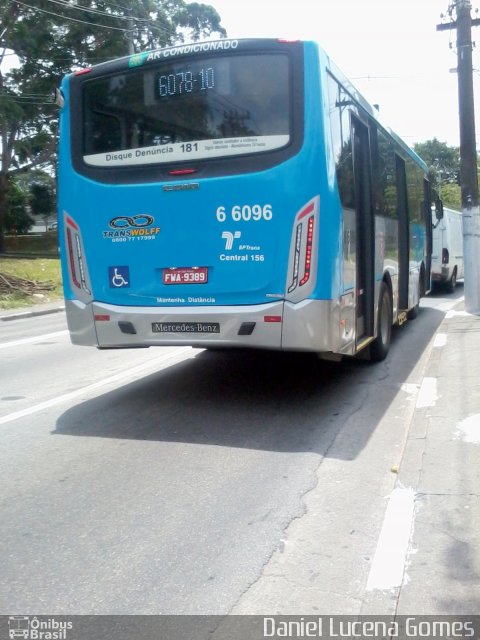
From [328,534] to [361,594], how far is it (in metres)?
0.80

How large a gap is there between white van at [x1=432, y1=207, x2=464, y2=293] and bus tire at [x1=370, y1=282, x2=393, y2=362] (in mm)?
10941

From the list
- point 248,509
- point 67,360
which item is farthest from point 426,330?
point 248,509

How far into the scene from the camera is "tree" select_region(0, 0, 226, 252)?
36531 mm

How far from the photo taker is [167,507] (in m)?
5.15

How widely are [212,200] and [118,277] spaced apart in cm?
126

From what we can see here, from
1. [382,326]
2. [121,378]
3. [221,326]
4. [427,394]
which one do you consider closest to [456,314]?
[382,326]

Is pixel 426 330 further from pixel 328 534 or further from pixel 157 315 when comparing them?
pixel 328 534

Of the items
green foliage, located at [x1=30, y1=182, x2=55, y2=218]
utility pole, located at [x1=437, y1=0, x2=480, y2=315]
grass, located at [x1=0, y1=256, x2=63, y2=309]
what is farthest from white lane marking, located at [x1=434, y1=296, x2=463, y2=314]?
green foliage, located at [x1=30, y1=182, x2=55, y2=218]

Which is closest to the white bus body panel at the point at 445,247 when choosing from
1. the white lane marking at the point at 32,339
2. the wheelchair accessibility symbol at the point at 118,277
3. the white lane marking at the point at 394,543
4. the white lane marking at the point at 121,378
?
the white lane marking at the point at 32,339

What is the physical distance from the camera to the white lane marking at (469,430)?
6527 mm

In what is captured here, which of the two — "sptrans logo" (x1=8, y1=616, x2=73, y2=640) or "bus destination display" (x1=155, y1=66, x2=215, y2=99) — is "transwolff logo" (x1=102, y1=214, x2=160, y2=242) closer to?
"bus destination display" (x1=155, y1=66, x2=215, y2=99)

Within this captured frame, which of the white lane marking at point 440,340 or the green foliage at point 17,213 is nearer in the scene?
the white lane marking at point 440,340

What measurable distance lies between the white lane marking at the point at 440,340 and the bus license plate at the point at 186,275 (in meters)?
5.47

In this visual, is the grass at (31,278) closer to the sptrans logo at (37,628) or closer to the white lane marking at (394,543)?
the white lane marking at (394,543)
